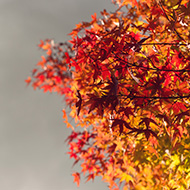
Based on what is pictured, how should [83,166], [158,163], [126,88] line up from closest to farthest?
[126,88], [158,163], [83,166]

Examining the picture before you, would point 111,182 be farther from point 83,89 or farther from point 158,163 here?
point 83,89

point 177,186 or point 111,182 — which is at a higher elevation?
point 111,182

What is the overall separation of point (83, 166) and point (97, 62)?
3.50 m

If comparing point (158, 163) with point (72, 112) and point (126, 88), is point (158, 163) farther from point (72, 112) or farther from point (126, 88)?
point (126, 88)

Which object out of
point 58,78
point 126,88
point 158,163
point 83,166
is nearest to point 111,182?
point 83,166

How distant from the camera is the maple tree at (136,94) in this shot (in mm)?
2369

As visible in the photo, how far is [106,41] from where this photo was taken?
243 centimetres

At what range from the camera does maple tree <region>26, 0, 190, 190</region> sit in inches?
93.3

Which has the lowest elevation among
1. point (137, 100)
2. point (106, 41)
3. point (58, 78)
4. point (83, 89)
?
point (137, 100)

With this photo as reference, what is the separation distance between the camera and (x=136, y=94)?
246 centimetres

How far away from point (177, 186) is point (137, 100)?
207 cm

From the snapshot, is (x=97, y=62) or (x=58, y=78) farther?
(x=58, y=78)

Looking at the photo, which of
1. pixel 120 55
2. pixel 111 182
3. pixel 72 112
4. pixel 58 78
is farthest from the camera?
pixel 58 78

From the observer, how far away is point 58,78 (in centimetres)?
912
